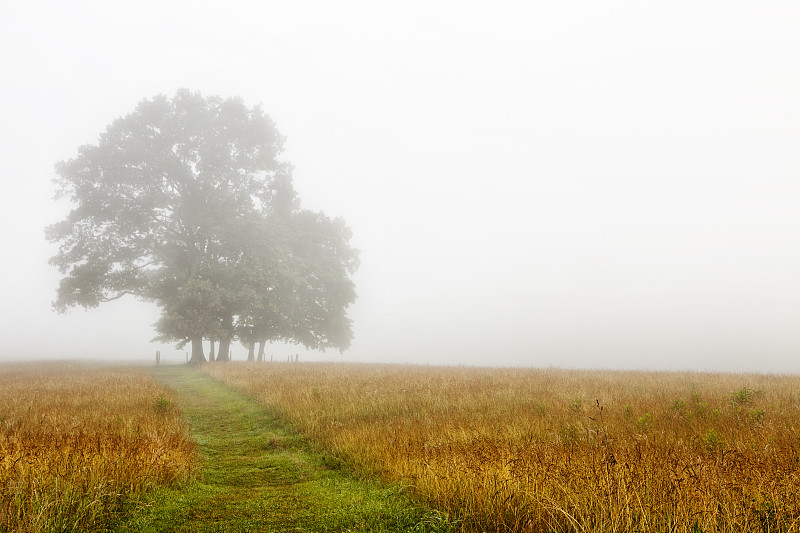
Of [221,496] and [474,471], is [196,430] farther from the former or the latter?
[474,471]

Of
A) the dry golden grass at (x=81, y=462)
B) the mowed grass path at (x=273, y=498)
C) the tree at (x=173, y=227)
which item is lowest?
the mowed grass path at (x=273, y=498)

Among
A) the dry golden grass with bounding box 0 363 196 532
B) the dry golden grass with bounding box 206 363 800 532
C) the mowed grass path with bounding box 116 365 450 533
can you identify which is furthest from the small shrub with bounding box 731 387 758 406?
the dry golden grass with bounding box 0 363 196 532

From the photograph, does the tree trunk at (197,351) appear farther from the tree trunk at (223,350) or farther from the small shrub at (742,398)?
the small shrub at (742,398)

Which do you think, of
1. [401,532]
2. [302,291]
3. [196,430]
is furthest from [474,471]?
[302,291]

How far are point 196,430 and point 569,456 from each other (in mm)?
8052

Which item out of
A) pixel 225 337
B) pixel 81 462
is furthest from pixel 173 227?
pixel 81 462

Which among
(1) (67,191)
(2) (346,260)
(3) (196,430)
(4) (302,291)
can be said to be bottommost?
(3) (196,430)

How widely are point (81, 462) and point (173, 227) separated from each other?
2690cm

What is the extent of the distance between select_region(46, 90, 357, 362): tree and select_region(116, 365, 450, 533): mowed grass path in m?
20.3

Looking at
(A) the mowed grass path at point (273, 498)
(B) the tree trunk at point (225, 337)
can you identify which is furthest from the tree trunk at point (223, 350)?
(A) the mowed grass path at point (273, 498)

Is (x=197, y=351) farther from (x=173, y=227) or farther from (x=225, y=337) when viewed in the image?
(x=173, y=227)

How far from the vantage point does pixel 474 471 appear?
473 cm

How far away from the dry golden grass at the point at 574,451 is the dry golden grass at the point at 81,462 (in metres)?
2.60

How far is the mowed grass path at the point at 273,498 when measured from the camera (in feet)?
14.5
